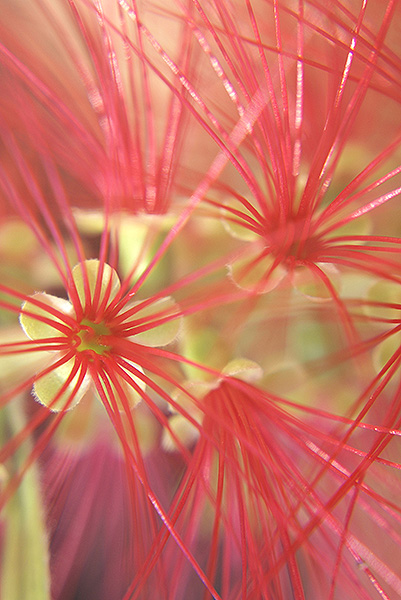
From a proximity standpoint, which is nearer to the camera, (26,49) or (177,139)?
(177,139)

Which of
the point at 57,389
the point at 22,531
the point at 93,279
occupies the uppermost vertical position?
the point at 93,279

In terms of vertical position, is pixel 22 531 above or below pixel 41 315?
below

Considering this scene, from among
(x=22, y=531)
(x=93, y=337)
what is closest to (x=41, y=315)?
(x=93, y=337)

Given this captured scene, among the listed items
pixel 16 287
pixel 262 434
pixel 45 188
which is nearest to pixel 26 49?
pixel 45 188

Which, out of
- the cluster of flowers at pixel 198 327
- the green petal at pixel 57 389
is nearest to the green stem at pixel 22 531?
the cluster of flowers at pixel 198 327

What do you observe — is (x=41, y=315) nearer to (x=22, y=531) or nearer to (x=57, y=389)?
(x=57, y=389)

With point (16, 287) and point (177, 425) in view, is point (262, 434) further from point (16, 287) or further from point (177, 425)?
point (16, 287)

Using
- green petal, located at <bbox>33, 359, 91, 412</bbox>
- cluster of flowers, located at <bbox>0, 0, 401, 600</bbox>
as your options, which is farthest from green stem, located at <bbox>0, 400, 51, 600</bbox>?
green petal, located at <bbox>33, 359, 91, 412</bbox>
